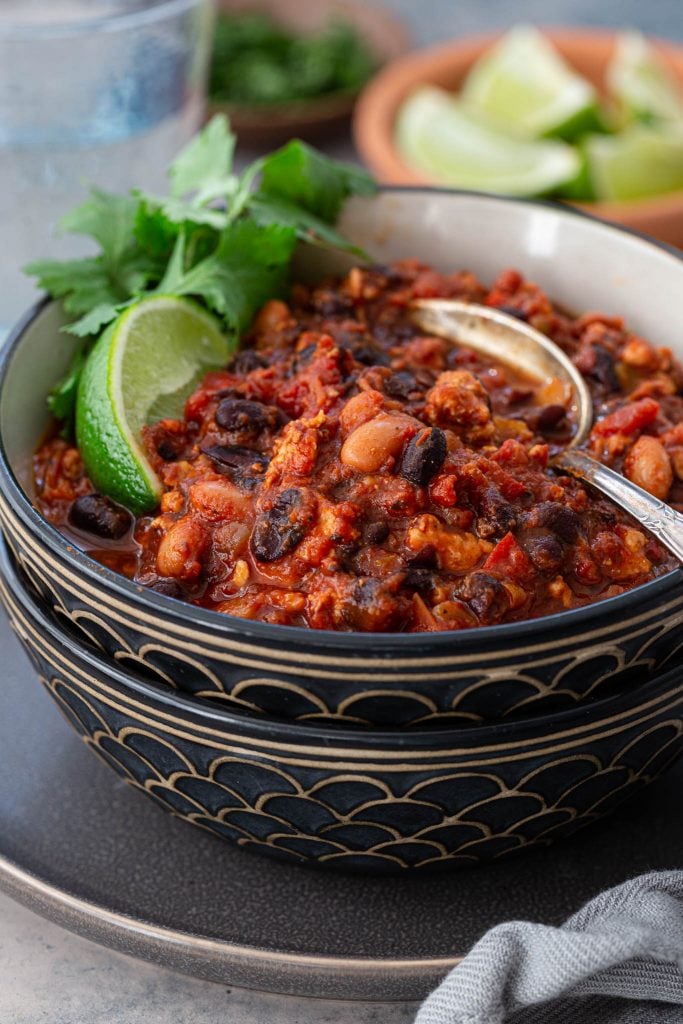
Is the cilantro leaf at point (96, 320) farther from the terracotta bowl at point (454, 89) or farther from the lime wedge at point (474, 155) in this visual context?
the lime wedge at point (474, 155)

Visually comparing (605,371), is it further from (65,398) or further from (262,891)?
(262,891)

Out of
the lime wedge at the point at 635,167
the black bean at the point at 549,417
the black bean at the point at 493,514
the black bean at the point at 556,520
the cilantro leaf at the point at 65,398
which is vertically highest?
the cilantro leaf at the point at 65,398

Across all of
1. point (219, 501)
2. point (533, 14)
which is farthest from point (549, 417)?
point (533, 14)

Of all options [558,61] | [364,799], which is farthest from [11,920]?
[558,61]

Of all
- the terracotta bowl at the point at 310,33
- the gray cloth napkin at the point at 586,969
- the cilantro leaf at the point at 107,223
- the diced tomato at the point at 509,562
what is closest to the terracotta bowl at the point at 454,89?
the terracotta bowl at the point at 310,33

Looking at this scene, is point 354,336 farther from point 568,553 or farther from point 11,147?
point 11,147
